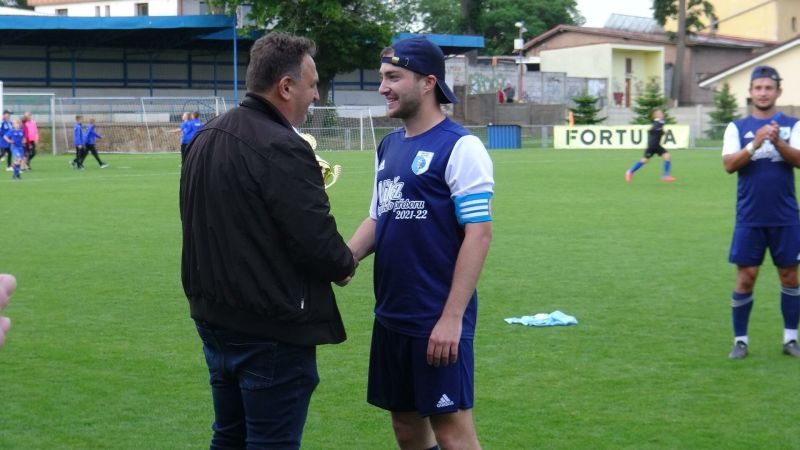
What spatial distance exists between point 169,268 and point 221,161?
8794mm

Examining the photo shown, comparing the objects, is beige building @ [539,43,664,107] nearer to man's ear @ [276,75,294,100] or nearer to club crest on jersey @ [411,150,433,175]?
club crest on jersey @ [411,150,433,175]

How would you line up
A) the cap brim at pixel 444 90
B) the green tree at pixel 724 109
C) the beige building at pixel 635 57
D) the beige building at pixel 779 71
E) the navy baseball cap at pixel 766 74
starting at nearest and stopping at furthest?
the cap brim at pixel 444 90 < the navy baseball cap at pixel 766 74 < the green tree at pixel 724 109 < the beige building at pixel 779 71 < the beige building at pixel 635 57

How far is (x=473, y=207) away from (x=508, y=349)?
162 inches

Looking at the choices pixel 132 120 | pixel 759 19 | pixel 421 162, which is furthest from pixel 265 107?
pixel 759 19

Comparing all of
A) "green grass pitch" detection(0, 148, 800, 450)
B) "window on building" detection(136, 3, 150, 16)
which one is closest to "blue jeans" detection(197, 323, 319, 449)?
"green grass pitch" detection(0, 148, 800, 450)

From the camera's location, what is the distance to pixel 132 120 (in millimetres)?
46219

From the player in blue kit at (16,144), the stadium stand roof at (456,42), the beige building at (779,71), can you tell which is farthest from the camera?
the beige building at (779,71)

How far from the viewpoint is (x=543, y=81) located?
6731 cm

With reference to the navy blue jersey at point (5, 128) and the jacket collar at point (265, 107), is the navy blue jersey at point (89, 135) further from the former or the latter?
the jacket collar at point (265, 107)

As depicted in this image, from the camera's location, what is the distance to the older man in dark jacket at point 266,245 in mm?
3703

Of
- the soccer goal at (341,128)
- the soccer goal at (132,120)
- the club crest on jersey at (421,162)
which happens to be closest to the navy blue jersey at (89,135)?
the soccer goal at (132,120)

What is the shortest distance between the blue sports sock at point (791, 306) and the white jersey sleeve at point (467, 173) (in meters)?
4.40

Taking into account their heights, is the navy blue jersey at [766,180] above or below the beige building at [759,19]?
below

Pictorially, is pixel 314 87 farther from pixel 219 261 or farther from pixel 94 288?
pixel 94 288
